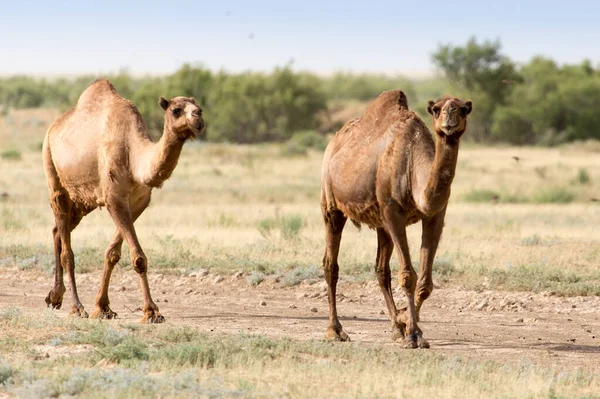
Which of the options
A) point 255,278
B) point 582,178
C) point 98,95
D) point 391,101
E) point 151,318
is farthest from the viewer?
point 582,178

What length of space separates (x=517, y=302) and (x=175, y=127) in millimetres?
5244

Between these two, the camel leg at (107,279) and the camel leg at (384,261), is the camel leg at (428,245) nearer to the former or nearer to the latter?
the camel leg at (384,261)

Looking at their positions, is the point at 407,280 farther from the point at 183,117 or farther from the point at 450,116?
the point at 183,117

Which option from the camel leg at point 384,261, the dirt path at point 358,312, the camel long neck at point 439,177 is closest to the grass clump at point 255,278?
the dirt path at point 358,312

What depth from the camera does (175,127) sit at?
464 inches

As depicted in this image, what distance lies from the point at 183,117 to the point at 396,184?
2.27 m

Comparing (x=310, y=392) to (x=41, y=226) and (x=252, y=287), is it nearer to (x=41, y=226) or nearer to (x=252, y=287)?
(x=252, y=287)

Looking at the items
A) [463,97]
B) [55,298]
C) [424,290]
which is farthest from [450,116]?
[463,97]

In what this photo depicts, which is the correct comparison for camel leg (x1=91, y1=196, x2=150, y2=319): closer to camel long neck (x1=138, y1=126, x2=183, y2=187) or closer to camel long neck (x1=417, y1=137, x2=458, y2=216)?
camel long neck (x1=138, y1=126, x2=183, y2=187)

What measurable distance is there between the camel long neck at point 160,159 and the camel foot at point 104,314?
170cm

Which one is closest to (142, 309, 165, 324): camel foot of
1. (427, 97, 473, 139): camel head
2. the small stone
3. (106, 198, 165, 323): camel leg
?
(106, 198, 165, 323): camel leg

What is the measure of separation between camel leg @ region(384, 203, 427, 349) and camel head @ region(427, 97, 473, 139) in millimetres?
1316

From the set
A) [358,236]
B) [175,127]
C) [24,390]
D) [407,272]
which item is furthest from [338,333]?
[358,236]

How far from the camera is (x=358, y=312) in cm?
1435
